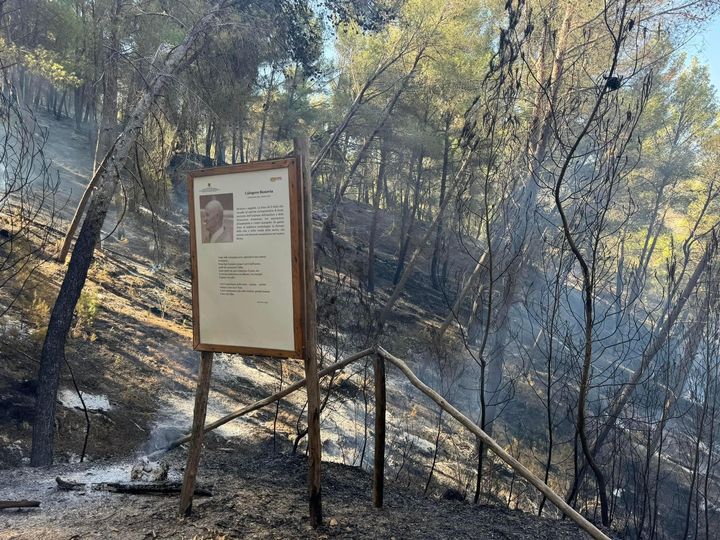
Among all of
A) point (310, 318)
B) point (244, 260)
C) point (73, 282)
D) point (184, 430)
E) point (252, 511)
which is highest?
point (244, 260)

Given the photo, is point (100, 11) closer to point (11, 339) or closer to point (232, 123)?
point (232, 123)

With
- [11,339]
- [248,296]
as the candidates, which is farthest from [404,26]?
[248,296]

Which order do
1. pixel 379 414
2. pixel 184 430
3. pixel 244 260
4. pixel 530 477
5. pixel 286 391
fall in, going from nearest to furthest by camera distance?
1. pixel 530 477
2. pixel 244 260
3. pixel 379 414
4. pixel 286 391
5. pixel 184 430

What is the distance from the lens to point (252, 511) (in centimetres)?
313

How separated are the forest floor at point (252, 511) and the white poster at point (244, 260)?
1.08 metres

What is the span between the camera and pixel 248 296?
110 inches

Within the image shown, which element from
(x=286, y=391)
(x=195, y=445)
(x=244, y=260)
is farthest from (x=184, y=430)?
(x=244, y=260)

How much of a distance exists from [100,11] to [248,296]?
377 inches

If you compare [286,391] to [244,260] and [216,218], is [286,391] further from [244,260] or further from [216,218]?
[216,218]

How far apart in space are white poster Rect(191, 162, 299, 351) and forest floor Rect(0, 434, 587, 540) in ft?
3.54

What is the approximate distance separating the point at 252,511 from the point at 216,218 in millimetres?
1873

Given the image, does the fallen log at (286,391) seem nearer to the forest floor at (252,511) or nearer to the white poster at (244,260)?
the forest floor at (252,511)

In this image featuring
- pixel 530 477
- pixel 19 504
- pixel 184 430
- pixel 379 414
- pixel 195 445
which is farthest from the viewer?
pixel 184 430

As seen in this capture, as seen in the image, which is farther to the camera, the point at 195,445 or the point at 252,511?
the point at 252,511
